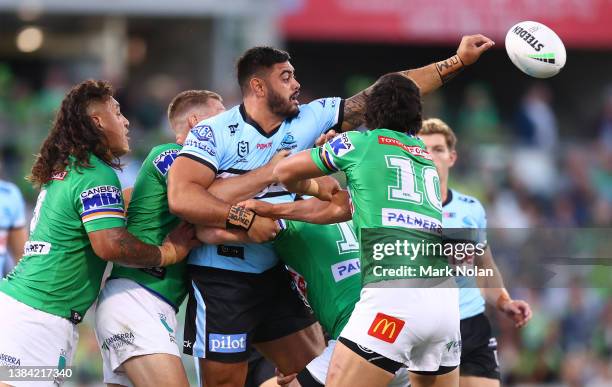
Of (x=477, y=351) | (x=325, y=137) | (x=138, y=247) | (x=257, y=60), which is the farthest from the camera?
(x=477, y=351)

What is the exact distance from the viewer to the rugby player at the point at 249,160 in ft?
24.3

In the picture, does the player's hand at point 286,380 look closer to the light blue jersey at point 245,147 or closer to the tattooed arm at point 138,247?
the light blue jersey at point 245,147

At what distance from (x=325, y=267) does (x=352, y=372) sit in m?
1.11

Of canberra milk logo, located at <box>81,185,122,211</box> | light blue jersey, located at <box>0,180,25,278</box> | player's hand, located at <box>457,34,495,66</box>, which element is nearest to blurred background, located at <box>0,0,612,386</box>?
light blue jersey, located at <box>0,180,25,278</box>

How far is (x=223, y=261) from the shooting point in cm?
748

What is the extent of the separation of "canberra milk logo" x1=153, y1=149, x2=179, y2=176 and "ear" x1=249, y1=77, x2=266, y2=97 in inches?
27.6

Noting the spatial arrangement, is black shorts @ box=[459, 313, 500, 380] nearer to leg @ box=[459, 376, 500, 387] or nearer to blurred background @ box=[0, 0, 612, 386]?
leg @ box=[459, 376, 500, 387]

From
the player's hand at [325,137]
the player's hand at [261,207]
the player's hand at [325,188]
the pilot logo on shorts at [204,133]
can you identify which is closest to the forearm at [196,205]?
the player's hand at [261,207]

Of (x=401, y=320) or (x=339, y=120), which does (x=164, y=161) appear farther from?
(x=401, y=320)

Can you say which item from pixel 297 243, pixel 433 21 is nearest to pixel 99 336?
pixel 297 243

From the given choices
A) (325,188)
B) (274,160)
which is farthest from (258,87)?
(325,188)

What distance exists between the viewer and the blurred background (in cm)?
1541

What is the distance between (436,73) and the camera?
7617 mm

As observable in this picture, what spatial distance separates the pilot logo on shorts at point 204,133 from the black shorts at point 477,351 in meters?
2.73
